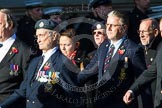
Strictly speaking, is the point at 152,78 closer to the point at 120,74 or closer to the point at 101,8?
the point at 120,74

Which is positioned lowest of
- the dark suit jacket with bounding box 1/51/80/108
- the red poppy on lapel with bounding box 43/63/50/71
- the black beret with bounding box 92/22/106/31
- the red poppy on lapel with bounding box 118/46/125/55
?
the dark suit jacket with bounding box 1/51/80/108

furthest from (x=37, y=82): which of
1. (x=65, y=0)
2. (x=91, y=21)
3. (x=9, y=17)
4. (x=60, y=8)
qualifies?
(x=65, y=0)

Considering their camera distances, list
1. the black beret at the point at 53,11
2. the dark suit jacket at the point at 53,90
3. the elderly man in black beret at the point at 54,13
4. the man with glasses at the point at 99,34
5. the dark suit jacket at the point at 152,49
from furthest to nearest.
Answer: the black beret at the point at 53,11
the elderly man in black beret at the point at 54,13
the dark suit jacket at the point at 152,49
the man with glasses at the point at 99,34
the dark suit jacket at the point at 53,90

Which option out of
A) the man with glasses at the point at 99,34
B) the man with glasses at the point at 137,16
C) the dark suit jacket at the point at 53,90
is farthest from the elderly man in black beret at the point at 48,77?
the man with glasses at the point at 137,16

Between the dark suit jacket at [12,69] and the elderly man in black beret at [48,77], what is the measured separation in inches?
11.1

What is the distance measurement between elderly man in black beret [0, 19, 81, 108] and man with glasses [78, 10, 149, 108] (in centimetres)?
36

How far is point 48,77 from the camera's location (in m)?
7.05

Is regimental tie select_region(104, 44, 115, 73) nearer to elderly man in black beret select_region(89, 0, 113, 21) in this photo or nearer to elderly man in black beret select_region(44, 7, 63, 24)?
elderly man in black beret select_region(89, 0, 113, 21)

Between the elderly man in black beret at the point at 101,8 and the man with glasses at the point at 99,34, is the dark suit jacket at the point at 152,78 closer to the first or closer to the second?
the man with glasses at the point at 99,34

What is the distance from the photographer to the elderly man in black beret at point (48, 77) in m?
7.02

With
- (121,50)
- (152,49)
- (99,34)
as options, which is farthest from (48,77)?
(152,49)

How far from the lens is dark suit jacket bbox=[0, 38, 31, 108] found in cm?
750

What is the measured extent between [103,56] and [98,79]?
0.88ft

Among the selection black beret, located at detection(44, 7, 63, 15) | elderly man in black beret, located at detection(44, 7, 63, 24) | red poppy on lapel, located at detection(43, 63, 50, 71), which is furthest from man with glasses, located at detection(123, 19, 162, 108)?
black beret, located at detection(44, 7, 63, 15)
